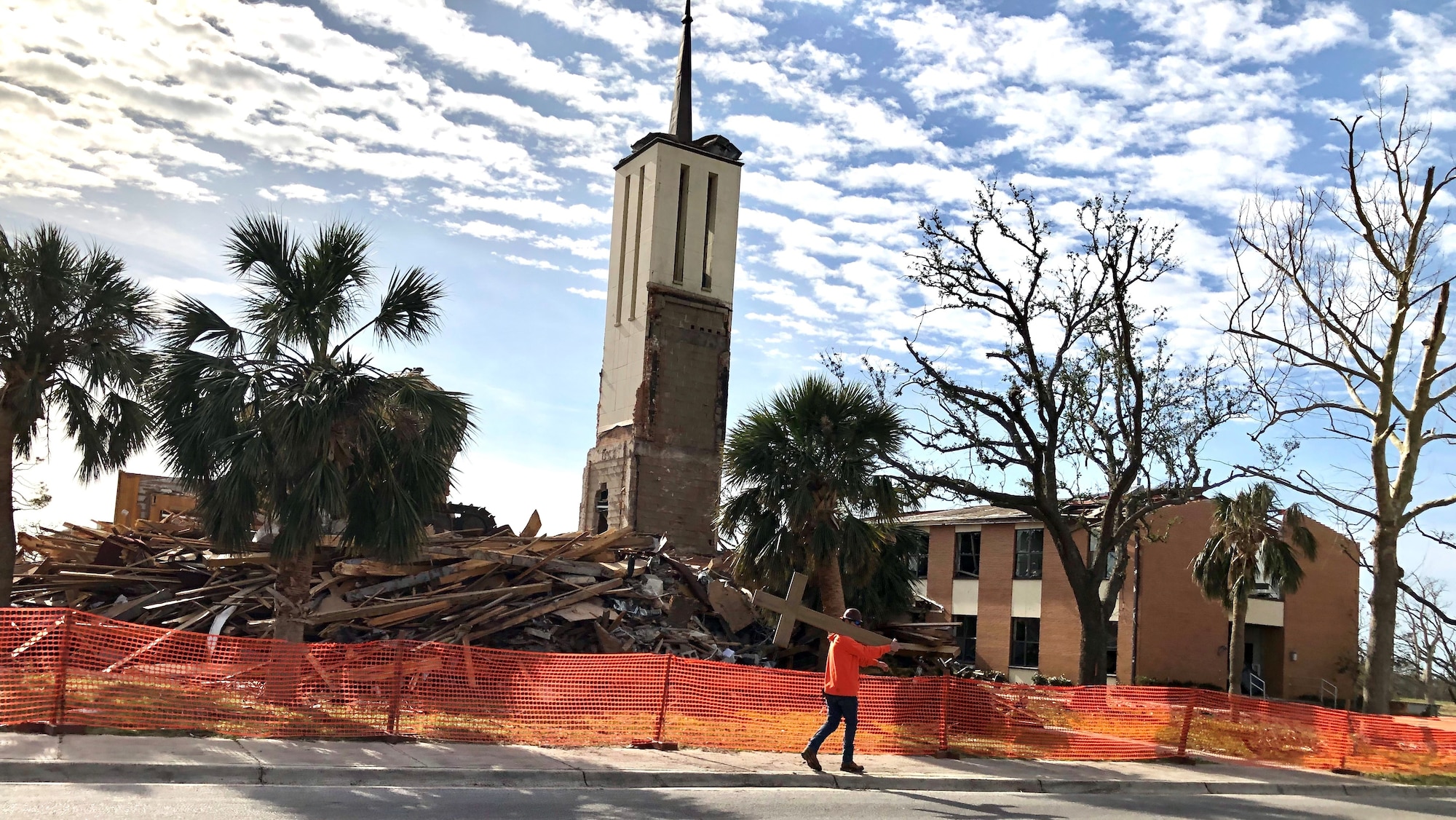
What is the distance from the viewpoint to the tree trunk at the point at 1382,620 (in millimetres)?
18625

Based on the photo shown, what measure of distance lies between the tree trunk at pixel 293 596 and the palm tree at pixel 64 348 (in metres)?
4.40

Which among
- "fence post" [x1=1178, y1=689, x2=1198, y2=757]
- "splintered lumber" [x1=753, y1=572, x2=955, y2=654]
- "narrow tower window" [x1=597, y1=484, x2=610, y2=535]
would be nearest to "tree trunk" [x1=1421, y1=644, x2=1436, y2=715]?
"fence post" [x1=1178, y1=689, x2=1198, y2=757]

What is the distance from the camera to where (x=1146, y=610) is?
36156 millimetres

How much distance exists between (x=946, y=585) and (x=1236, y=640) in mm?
11322

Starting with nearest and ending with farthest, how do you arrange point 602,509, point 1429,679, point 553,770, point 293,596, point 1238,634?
point 553,770, point 293,596, point 1238,634, point 1429,679, point 602,509

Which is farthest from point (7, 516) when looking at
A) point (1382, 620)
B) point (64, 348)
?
point (1382, 620)

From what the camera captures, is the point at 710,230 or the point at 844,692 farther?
the point at 710,230

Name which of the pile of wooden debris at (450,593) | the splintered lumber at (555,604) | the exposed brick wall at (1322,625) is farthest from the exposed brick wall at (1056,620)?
the splintered lumber at (555,604)

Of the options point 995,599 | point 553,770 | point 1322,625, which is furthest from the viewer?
point 1322,625

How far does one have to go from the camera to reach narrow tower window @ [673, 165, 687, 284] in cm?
3800

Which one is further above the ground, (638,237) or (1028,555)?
(638,237)

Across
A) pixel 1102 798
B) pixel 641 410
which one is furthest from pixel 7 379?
pixel 641 410

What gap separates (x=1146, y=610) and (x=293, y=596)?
28778mm

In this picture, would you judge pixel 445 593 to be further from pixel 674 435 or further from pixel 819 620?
pixel 674 435
